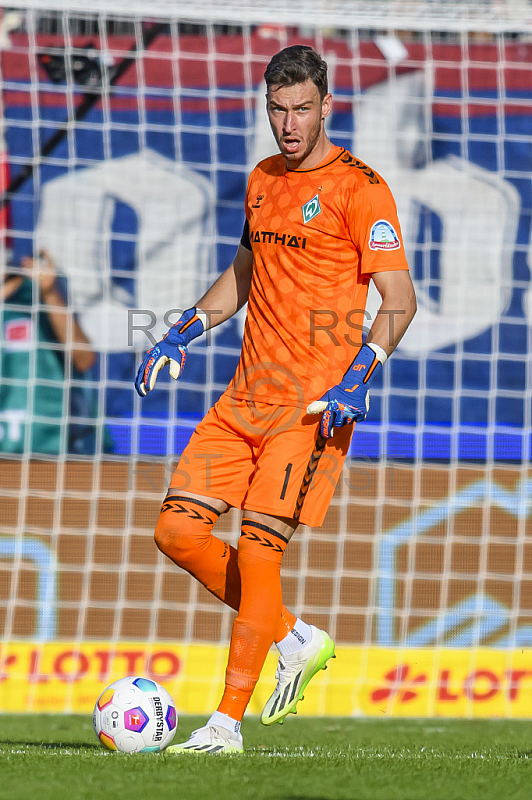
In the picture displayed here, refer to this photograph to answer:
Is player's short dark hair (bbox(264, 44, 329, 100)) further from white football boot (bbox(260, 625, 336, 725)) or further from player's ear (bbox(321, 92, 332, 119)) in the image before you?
white football boot (bbox(260, 625, 336, 725))

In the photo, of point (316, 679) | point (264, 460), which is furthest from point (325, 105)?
point (316, 679)

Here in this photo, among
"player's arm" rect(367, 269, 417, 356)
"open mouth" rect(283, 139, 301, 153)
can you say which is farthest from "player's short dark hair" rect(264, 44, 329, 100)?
"player's arm" rect(367, 269, 417, 356)

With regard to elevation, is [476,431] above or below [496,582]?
above

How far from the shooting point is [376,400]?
830 centimetres

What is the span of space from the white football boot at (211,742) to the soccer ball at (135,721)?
8 cm

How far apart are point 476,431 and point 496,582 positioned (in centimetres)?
138

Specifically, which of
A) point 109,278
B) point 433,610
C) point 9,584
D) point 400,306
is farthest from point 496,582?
point 400,306

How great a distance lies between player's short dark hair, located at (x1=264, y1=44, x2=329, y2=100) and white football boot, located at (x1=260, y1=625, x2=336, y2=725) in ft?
5.73

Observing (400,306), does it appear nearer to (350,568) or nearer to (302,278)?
(302,278)

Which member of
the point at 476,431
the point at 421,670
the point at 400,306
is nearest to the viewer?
the point at 400,306

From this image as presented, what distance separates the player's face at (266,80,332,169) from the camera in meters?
3.26

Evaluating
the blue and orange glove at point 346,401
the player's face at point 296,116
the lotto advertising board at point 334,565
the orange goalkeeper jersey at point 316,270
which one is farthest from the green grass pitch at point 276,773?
the lotto advertising board at point 334,565

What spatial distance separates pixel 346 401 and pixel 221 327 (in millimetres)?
5479

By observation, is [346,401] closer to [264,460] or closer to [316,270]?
[264,460]
